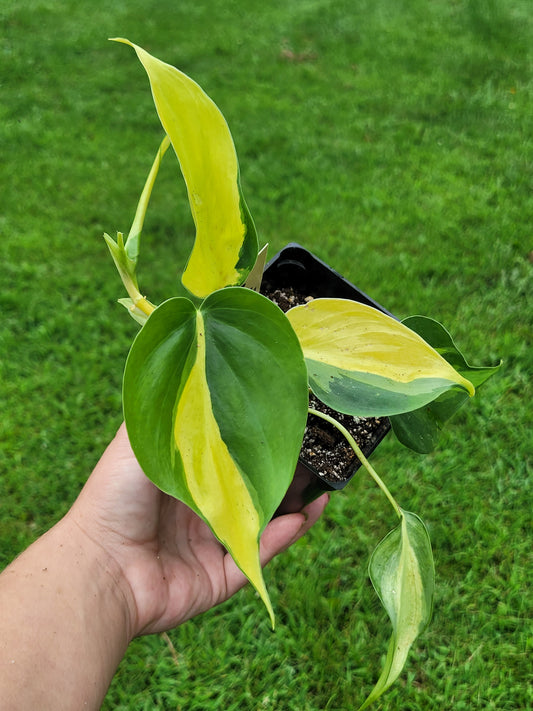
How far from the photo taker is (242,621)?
1.14 meters

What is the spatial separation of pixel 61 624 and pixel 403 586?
0.41 meters

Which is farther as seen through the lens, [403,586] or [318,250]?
[318,250]

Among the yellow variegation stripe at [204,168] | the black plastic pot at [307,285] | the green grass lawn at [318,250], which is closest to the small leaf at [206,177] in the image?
the yellow variegation stripe at [204,168]

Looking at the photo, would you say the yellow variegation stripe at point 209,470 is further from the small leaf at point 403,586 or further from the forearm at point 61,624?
the forearm at point 61,624

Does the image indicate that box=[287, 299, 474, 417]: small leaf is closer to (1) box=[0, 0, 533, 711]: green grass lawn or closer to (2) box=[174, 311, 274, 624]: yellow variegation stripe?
(2) box=[174, 311, 274, 624]: yellow variegation stripe

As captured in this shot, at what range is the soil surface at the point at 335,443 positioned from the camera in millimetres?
741

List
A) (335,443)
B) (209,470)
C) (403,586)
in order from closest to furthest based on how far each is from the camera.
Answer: (209,470), (403,586), (335,443)

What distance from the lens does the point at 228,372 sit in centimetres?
53

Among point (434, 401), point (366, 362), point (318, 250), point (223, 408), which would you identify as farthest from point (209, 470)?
point (318, 250)

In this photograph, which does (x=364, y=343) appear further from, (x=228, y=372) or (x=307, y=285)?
(x=307, y=285)

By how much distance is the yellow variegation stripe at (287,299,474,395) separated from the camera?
57 centimetres

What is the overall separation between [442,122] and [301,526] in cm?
170

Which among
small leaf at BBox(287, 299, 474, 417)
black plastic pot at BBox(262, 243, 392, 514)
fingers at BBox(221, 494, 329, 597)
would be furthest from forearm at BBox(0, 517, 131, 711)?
small leaf at BBox(287, 299, 474, 417)

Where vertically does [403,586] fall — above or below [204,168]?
below
